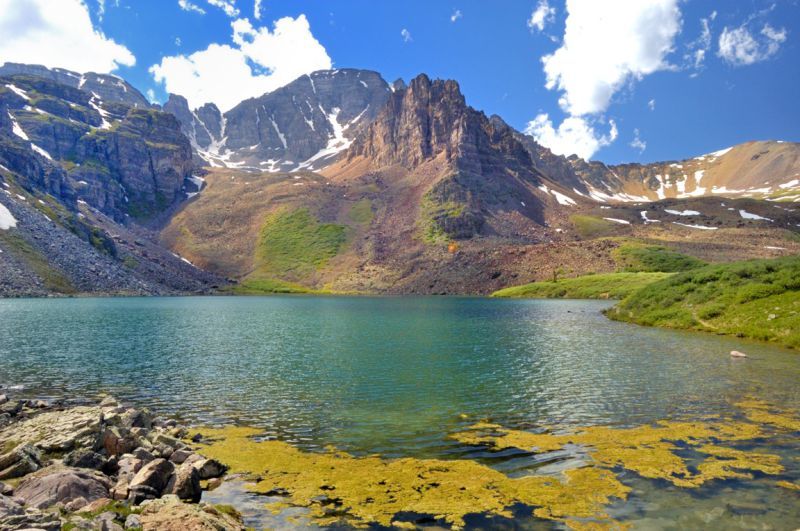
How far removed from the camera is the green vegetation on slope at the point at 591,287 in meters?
159

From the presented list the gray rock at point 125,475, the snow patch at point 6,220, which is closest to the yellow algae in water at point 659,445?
the gray rock at point 125,475

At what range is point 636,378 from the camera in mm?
40188

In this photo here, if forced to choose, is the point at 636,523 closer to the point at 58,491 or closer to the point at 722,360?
the point at 58,491

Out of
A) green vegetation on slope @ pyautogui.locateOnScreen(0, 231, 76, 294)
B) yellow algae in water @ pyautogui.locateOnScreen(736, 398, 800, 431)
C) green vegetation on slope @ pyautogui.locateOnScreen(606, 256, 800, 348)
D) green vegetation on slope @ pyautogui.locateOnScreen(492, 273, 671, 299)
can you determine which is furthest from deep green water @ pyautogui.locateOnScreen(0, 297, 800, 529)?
green vegetation on slope @ pyautogui.locateOnScreen(0, 231, 76, 294)

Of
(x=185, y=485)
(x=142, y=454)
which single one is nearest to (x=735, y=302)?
(x=185, y=485)

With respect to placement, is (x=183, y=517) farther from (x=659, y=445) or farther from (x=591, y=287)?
(x=591, y=287)

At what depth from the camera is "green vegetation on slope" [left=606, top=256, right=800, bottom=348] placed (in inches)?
2312

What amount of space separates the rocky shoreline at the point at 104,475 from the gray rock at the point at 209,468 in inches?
1.7

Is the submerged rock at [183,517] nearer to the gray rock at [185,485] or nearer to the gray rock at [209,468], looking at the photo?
the gray rock at [185,485]

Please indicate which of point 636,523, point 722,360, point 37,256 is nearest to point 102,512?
point 636,523

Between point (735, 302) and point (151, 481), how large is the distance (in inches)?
2968

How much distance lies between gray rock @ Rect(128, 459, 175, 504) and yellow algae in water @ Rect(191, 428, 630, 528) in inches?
131

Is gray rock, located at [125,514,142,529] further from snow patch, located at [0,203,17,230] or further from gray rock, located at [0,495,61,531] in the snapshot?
snow patch, located at [0,203,17,230]

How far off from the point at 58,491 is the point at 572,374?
37.4m
